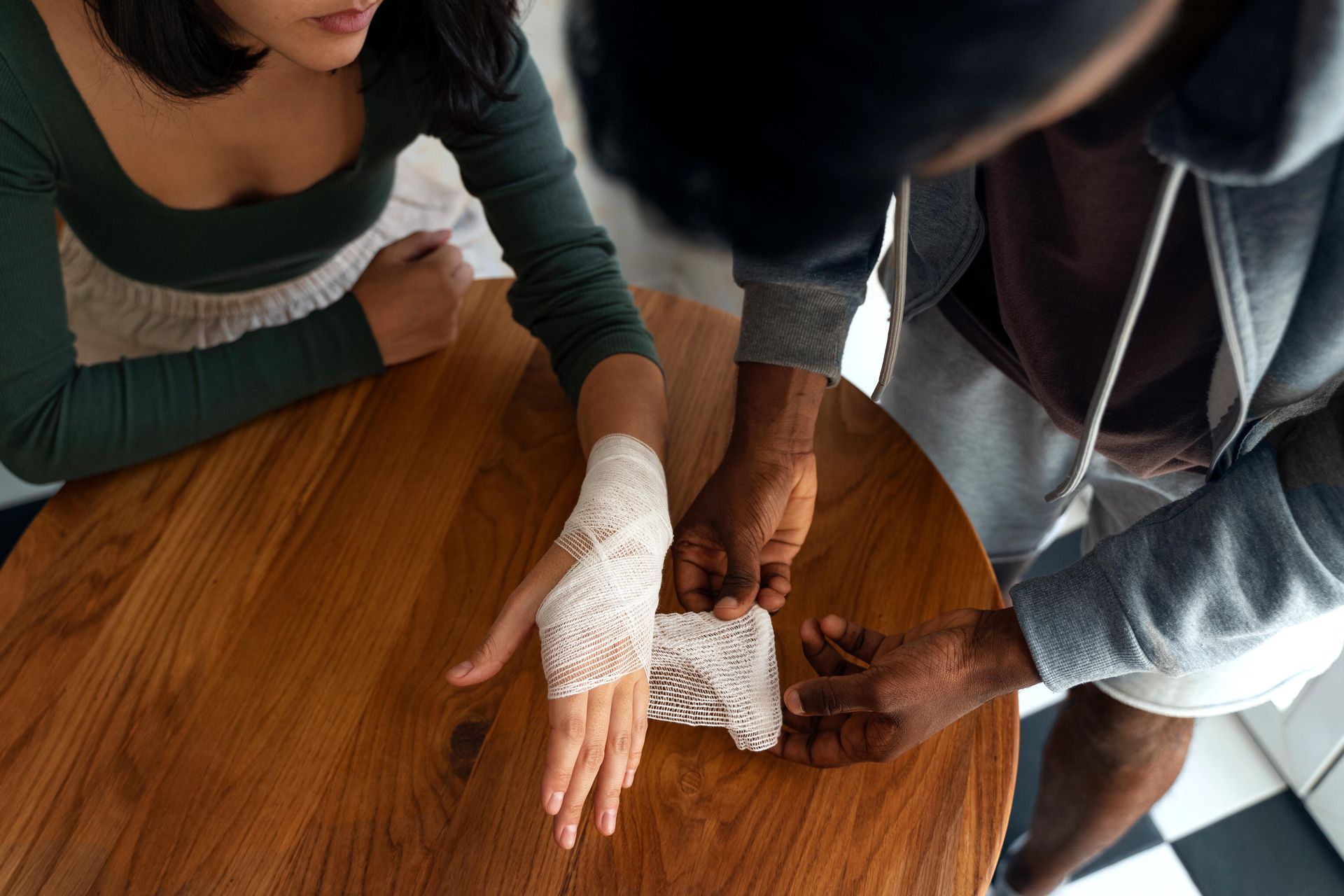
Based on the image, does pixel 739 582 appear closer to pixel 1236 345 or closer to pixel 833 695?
pixel 833 695

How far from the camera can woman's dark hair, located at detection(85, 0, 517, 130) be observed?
0.72 m

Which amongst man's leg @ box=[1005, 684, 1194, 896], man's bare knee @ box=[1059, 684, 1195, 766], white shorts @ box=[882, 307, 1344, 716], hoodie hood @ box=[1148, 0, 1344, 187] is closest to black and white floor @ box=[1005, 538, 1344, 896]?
man's leg @ box=[1005, 684, 1194, 896]

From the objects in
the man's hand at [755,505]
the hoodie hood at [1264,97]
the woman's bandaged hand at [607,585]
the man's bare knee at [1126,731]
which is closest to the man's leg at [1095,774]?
the man's bare knee at [1126,731]

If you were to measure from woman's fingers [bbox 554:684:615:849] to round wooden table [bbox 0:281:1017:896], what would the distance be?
1.7 inches

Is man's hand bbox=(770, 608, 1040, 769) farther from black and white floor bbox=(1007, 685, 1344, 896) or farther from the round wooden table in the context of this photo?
black and white floor bbox=(1007, 685, 1344, 896)

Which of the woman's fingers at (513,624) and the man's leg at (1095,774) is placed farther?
the man's leg at (1095,774)

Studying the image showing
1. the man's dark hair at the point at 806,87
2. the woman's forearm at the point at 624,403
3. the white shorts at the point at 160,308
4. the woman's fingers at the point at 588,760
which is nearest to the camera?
the man's dark hair at the point at 806,87

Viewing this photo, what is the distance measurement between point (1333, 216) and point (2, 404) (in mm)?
977

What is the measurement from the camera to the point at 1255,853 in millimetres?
1321

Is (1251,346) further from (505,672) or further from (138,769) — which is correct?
(138,769)

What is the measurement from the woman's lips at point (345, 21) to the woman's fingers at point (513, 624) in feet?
1.44

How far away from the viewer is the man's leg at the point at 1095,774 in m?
0.96

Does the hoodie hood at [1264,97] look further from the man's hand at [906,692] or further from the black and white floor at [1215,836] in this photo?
the black and white floor at [1215,836]

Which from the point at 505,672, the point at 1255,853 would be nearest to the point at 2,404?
the point at 505,672
